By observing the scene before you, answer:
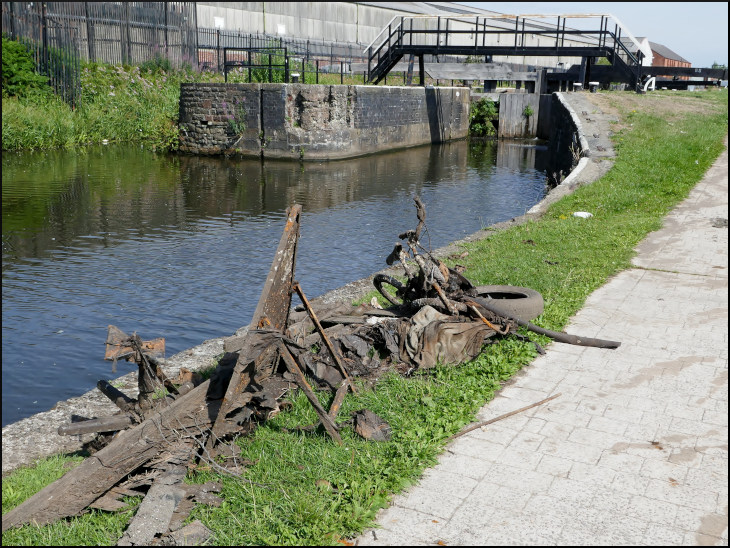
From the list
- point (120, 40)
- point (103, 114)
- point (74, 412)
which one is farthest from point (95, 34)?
point (74, 412)

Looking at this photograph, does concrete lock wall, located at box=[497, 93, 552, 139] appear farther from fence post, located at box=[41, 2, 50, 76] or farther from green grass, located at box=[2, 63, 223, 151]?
fence post, located at box=[41, 2, 50, 76]

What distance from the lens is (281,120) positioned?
23.5 meters

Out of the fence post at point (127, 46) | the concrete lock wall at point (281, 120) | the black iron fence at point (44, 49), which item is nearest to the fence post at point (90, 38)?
the fence post at point (127, 46)

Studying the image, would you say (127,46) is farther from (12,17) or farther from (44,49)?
(12,17)

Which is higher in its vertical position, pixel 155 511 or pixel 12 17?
pixel 12 17

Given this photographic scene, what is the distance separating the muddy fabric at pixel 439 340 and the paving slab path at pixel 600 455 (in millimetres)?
514

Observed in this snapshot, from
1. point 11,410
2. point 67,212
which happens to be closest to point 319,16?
point 67,212

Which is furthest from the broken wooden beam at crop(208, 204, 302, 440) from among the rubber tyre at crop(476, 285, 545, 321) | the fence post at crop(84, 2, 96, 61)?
the fence post at crop(84, 2, 96, 61)

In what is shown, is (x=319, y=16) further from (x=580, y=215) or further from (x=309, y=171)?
(x=580, y=215)

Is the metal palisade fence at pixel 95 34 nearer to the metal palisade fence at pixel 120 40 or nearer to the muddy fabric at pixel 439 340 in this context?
the metal palisade fence at pixel 120 40

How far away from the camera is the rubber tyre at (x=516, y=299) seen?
6.99 meters

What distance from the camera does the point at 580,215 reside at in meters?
12.3

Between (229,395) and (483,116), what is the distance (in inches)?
1275

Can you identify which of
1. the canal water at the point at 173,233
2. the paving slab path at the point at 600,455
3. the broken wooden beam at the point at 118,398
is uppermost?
the broken wooden beam at the point at 118,398
